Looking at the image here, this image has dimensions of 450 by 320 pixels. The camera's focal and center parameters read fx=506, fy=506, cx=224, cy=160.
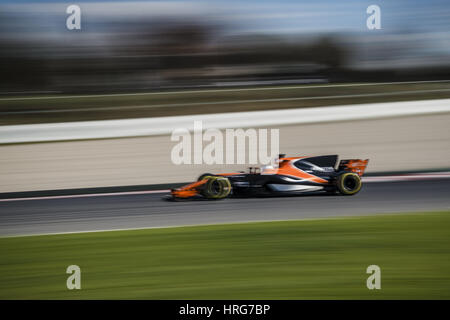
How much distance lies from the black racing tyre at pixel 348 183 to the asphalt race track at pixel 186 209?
0.38 feet

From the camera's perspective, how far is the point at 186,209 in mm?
7855

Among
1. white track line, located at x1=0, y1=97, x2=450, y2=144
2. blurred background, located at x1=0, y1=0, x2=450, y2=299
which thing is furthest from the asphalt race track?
white track line, located at x1=0, y1=97, x2=450, y2=144

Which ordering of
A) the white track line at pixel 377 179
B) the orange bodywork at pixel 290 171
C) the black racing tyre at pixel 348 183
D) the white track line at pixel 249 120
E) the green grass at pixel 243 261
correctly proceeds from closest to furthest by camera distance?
the green grass at pixel 243 261 → the orange bodywork at pixel 290 171 → the black racing tyre at pixel 348 183 → the white track line at pixel 377 179 → the white track line at pixel 249 120

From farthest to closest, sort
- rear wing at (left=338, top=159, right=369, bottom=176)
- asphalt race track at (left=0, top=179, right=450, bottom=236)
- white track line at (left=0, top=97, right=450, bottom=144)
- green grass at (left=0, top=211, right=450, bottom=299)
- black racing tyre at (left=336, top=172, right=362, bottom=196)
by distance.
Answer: white track line at (left=0, top=97, right=450, bottom=144) < rear wing at (left=338, top=159, right=369, bottom=176) < black racing tyre at (left=336, top=172, right=362, bottom=196) < asphalt race track at (left=0, top=179, right=450, bottom=236) < green grass at (left=0, top=211, right=450, bottom=299)

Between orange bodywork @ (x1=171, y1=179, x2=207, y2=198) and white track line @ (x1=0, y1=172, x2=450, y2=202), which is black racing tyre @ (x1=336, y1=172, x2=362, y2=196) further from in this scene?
orange bodywork @ (x1=171, y1=179, x2=207, y2=198)

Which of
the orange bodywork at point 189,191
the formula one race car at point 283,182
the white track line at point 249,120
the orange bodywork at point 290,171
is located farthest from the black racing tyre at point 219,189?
the white track line at point 249,120

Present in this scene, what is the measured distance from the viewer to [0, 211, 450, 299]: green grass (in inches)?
166

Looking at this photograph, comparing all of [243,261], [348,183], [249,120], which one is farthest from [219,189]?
[249,120]

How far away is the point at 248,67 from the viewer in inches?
673

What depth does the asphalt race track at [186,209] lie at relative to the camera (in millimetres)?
7059

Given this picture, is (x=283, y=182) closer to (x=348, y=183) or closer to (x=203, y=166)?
(x=348, y=183)

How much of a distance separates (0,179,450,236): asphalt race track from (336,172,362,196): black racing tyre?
0.11 m

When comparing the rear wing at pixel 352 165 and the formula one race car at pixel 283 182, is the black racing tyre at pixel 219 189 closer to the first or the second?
the formula one race car at pixel 283 182
